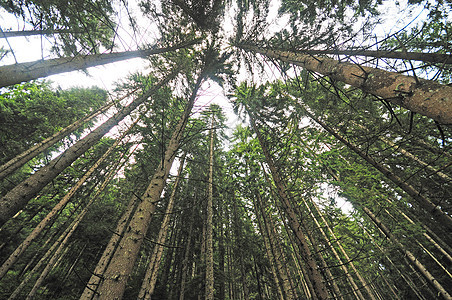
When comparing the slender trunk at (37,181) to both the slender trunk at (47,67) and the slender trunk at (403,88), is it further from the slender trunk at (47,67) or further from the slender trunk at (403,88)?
the slender trunk at (403,88)

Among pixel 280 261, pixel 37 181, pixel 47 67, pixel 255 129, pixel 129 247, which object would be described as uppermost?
pixel 255 129

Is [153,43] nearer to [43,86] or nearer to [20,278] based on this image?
[43,86]

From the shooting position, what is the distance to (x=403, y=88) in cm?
207

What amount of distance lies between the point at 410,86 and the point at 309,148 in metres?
4.53

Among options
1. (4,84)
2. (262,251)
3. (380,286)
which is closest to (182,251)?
(262,251)

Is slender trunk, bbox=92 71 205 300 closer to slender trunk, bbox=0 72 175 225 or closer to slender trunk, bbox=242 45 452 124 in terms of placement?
slender trunk, bbox=0 72 175 225

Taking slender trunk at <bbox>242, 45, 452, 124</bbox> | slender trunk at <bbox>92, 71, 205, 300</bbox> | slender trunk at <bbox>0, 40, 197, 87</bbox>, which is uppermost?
slender trunk at <bbox>0, 40, 197, 87</bbox>

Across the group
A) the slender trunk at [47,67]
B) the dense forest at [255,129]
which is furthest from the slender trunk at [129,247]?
the slender trunk at [47,67]

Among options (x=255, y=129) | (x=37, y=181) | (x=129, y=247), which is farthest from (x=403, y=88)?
(x=37, y=181)

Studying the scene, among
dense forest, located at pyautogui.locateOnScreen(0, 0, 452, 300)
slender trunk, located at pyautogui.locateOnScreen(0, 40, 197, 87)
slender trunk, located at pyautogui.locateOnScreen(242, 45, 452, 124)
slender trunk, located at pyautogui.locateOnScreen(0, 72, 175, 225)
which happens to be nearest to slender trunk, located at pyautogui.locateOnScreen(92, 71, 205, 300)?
dense forest, located at pyautogui.locateOnScreen(0, 0, 452, 300)

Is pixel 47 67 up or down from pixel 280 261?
up

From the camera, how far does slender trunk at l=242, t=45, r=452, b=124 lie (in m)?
1.74

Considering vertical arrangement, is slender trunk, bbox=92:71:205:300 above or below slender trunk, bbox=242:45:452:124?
below

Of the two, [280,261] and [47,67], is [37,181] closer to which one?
[47,67]
